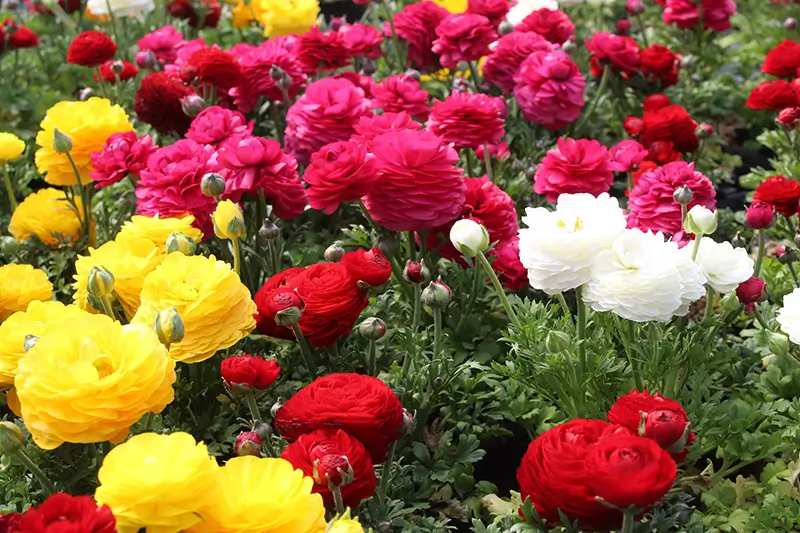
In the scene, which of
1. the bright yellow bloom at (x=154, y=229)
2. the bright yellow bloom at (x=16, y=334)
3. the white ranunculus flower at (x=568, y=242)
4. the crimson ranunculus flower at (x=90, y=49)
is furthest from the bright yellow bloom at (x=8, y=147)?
the white ranunculus flower at (x=568, y=242)

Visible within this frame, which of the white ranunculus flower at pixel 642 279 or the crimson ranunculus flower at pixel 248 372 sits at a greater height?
the white ranunculus flower at pixel 642 279

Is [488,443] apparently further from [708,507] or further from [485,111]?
[485,111]

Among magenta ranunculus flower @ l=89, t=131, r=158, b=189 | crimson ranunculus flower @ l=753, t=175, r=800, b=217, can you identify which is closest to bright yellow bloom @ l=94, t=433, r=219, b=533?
magenta ranunculus flower @ l=89, t=131, r=158, b=189

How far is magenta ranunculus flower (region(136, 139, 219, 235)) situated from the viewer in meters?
1.77

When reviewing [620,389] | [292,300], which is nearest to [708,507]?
[620,389]

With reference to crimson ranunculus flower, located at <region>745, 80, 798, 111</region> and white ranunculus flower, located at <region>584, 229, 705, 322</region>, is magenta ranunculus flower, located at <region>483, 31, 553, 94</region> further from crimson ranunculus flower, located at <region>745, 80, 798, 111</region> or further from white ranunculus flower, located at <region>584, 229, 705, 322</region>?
white ranunculus flower, located at <region>584, 229, 705, 322</region>

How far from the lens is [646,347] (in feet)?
4.82

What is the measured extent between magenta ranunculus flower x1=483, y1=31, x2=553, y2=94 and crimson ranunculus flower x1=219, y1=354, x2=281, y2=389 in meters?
1.42

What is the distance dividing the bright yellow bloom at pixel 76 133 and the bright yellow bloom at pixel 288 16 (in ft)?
3.51

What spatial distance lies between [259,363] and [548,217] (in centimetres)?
48

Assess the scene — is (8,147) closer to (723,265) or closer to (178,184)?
(178,184)

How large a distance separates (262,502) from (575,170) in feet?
3.81

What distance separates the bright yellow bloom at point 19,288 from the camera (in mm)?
1680

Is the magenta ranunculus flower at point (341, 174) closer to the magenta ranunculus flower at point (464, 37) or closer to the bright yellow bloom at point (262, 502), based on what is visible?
the bright yellow bloom at point (262, 502)
